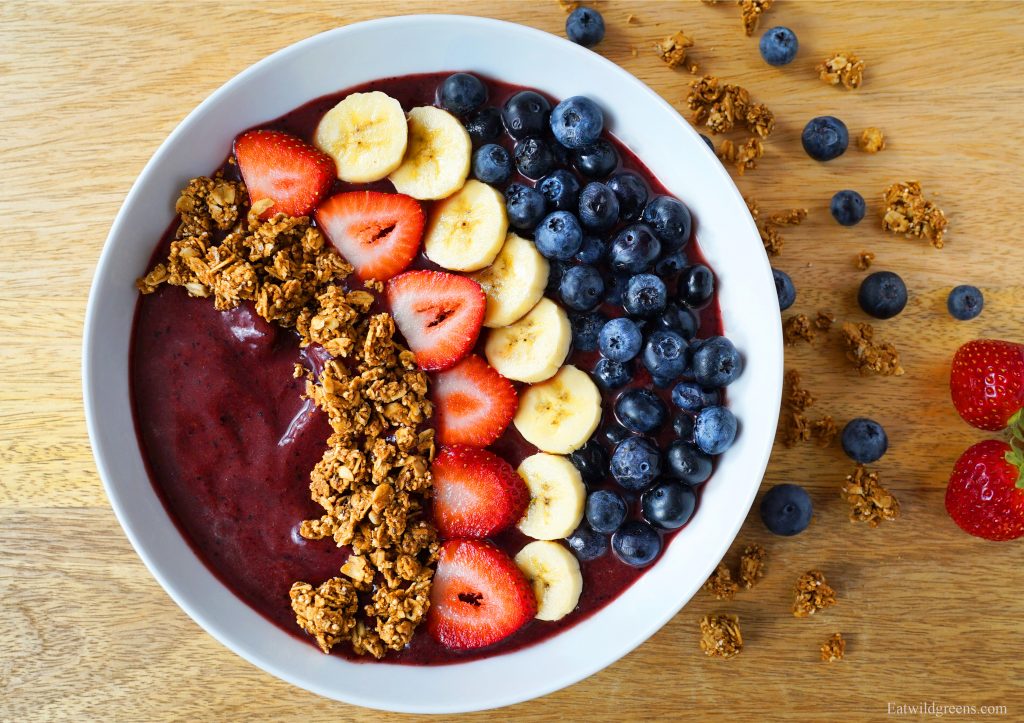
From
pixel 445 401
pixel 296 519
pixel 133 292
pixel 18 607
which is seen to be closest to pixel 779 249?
pixel 445 401

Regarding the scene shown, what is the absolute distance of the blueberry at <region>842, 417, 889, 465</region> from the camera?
5.65 feet

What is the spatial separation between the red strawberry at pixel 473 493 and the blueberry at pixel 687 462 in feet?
1.10

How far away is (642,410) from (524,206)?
50cm

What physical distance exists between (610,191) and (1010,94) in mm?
1044

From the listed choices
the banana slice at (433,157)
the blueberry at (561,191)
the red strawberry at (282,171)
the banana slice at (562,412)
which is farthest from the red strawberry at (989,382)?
the red strawberry at (282,171)

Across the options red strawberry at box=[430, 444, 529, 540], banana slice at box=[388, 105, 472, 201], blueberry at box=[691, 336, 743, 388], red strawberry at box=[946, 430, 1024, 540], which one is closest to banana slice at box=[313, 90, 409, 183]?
banana slice at box=[388, 105, 472, 201]

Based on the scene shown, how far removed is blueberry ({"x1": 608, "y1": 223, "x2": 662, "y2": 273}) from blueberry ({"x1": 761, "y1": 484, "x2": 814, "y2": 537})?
2.03 feet

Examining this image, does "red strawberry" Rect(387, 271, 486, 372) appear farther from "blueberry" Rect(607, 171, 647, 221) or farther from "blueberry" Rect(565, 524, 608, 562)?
"blueberry" Rect(565, 524, 608, 562)

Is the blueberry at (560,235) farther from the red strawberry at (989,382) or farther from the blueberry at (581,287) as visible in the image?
the red strawberry at (989,382)

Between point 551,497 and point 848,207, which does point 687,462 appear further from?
point 848,207

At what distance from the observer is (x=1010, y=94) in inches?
71.0

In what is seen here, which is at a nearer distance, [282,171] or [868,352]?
[282,171]

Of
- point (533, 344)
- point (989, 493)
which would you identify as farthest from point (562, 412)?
point (989, 493)

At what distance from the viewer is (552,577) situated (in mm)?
1658
